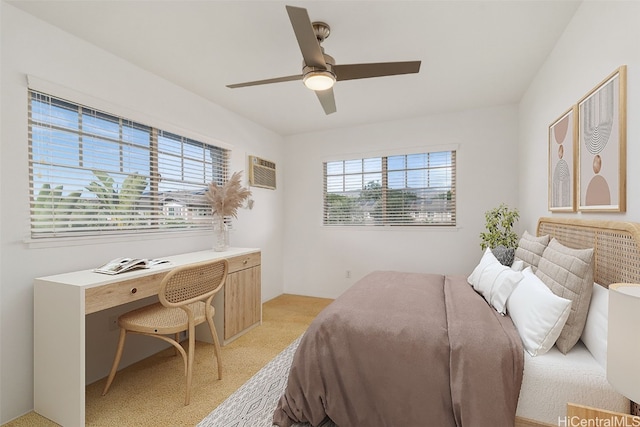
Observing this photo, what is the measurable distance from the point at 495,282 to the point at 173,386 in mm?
2426

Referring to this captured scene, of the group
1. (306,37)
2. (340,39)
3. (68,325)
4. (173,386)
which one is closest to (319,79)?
(306,37)

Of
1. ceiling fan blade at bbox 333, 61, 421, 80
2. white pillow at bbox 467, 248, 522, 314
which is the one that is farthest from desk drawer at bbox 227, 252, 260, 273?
white pillow at bbox 467, 248, 522, 314

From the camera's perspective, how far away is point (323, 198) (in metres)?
4.51

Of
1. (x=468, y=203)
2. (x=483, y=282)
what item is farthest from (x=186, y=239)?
(x=468, y=203)

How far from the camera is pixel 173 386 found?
2168 millimetres

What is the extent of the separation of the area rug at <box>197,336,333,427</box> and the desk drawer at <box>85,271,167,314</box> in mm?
919

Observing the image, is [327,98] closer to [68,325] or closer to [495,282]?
[495,282]

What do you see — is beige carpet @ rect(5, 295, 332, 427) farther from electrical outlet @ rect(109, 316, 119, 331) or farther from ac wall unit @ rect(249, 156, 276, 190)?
ac wall unit @ rect(249, 156, 276, 190)

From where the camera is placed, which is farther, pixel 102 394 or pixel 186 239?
pixel 186 239

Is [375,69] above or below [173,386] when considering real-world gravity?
above

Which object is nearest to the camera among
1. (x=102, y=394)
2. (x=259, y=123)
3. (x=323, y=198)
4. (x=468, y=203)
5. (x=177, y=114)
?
(x=102, y=394)

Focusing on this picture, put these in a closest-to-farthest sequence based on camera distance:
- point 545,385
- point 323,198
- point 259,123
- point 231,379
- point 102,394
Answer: point 545,385 → point 102,394 → point 231,379 → point 259,123 → point 323,198

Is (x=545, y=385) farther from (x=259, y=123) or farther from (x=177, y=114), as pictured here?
(x=259, y=123)

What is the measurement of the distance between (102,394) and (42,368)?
1.41 feet
